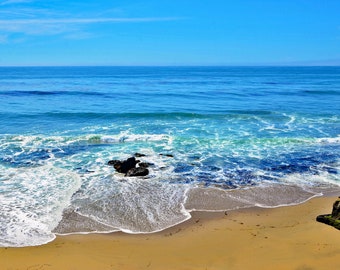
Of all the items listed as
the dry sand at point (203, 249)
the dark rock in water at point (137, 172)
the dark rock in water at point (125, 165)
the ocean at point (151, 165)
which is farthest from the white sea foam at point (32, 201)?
the dark rock in water at point (137, 172)

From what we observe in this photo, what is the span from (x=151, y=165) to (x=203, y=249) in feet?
27.6

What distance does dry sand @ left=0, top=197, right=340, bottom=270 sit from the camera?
9039mm

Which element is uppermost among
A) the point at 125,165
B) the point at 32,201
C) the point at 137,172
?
the point at 125,165

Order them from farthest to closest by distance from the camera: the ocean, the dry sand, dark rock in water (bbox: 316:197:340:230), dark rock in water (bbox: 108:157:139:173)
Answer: dark rock in water (bbox: 108:157:139:173), the ocean, dark rock in water (bbox: 316:197:340:230), the dry sand

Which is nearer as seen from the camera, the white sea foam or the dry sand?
the dry sand

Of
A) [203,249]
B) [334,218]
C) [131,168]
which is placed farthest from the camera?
[131,168]

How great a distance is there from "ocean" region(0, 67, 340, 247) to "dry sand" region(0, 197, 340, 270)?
0.74 meters

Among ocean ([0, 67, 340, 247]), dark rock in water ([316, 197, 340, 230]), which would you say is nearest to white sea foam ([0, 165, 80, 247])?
ocean ([0, 67, 340, 247])

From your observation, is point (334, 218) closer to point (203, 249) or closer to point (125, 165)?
point (203, 249)

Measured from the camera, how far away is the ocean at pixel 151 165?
40.4 ft

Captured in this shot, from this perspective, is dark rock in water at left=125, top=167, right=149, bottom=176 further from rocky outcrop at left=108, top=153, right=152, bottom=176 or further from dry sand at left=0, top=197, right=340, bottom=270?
dry sand at left=0, top=197, right=340, bottom=270

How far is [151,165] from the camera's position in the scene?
17906 mm

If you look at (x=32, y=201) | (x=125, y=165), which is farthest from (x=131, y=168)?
(x=32, y=201)

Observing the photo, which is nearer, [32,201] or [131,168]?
[32,201]
